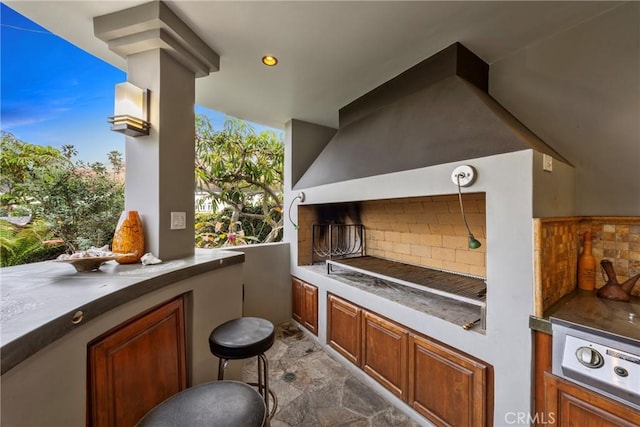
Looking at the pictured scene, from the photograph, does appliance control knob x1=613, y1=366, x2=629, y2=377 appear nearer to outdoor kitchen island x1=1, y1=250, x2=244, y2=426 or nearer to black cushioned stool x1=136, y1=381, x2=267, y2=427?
black cushioned stool x1=136, y1=381, x2=267, y2=427

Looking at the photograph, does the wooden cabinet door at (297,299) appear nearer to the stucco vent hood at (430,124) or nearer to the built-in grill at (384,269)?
the built-in grill at (384,269)

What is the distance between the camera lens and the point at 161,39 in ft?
5.24

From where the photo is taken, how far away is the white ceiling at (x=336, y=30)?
1.51 meters

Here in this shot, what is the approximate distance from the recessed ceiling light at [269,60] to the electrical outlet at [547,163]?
1.94 m

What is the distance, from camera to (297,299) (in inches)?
118

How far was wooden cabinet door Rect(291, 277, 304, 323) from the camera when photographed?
2.91 m

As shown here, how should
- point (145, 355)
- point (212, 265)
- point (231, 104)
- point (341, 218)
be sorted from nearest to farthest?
point (145, 355) < point (212, 265) < point (231, 104) < point (341, 218)

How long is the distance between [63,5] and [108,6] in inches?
9.6

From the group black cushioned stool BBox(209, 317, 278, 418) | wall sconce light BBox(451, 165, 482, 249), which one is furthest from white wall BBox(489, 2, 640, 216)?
black cushioned stool BBox(209, 317, 278, 418)

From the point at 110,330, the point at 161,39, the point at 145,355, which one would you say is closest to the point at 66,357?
the point at 110,330

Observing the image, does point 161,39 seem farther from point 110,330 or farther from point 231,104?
point 110,330

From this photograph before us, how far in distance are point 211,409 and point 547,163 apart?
187cm

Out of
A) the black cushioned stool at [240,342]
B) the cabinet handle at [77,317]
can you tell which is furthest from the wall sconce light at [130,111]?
the black cushioned stool at [240,342]

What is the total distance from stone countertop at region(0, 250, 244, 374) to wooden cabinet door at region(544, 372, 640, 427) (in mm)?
1855
